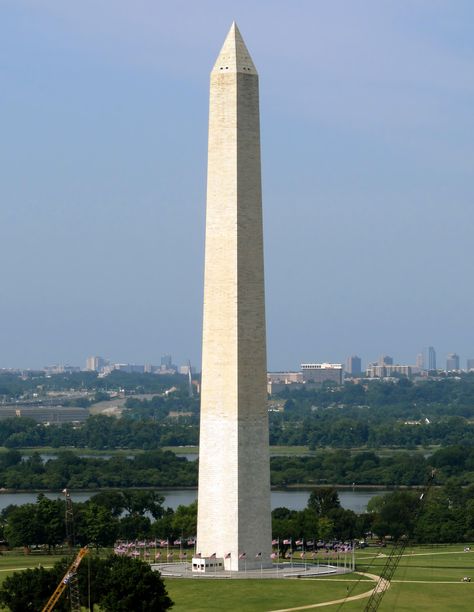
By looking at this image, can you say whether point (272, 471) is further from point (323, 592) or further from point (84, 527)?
point (323, 592)

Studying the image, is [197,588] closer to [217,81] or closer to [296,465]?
[217,81]

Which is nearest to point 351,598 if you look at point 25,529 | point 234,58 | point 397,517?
point 234,58

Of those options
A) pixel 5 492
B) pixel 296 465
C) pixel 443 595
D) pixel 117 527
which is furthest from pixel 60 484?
pixel 443 595

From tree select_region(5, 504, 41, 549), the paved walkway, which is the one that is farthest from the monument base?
tree select_region(5, 504, 41, 549)

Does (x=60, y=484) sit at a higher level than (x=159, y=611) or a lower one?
higher

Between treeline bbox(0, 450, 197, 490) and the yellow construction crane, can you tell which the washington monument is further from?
treeline bbox(0, 450, 197, 490)

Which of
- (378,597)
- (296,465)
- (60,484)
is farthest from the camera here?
(296,465)

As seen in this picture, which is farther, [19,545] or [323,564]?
[19,545]
